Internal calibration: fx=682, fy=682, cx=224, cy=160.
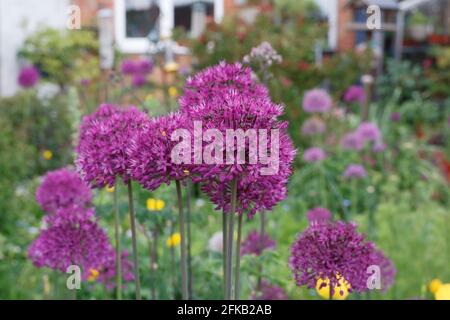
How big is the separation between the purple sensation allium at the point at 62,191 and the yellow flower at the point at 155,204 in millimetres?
208

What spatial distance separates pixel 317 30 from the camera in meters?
4.42

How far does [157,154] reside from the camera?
3.05 ft

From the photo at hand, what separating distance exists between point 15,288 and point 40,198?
1170 millimetres

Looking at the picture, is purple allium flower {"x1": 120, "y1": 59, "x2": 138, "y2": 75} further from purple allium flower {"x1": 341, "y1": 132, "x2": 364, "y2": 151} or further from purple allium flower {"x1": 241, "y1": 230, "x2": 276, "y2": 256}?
purple allium flower {"x1": 241, "y1": 230, "x2": 276, "y2": 256}

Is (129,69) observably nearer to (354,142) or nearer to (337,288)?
(354,142)

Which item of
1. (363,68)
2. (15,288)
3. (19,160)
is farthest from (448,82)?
(15,288)

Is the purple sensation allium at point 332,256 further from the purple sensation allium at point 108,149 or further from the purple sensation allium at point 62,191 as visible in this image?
the purple sensation allium at point 62,191

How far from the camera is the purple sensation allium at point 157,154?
0.93 m

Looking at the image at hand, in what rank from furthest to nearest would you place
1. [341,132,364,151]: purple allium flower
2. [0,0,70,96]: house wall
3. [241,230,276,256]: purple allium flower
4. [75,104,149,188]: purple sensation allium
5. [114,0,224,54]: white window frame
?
[114,0,224,54]: white window frame, [0,0,70,96]: house wall, [341,132,364,151]: purple allium flower, [241,230,276,256]: purple allium flower, [75,104,149,188]: purple sensation allium

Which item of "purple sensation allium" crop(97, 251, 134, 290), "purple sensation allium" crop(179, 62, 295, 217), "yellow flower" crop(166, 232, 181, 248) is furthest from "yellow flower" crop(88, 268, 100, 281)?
"purple sensation allium" crop(179, 62, 295, 217)

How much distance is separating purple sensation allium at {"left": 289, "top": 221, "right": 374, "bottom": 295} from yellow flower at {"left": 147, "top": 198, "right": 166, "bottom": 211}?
0.79m

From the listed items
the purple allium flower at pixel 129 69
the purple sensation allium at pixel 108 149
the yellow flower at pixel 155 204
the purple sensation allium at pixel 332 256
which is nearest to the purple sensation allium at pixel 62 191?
the yellow flower at pixel 155 204

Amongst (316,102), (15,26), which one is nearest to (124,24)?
(15,26)

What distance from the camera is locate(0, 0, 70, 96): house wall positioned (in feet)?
26.0
